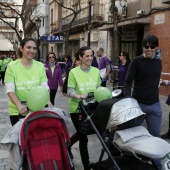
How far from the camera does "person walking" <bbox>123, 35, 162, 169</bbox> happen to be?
144 inches

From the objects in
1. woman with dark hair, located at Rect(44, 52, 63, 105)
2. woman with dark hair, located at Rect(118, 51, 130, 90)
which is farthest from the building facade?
woman with dark hair, located at Rect(44, 52, 63, 105)

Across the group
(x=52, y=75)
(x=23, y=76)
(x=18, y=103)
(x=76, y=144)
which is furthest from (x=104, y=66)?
(x=18, y=103)

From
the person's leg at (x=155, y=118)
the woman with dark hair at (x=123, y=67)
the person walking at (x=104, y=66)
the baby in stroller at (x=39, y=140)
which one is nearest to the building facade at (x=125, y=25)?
the person walking at (x=104, y=66)

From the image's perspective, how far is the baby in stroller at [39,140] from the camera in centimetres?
282

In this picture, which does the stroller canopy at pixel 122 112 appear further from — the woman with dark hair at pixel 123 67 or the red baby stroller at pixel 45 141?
the woman with dark hair at pixel 123 67

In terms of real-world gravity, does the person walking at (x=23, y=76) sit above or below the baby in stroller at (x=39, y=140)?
above

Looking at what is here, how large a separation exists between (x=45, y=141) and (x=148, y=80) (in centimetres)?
161

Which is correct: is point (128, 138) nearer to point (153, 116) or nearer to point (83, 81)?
point (153, 116)

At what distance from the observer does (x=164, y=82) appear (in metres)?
4.46

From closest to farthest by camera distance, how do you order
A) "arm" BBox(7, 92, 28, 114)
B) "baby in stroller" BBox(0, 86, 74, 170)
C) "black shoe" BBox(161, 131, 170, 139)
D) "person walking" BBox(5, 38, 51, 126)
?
"baby in stroller" BBox(0, 86, 74, 170)
"arm" BBox(7, 92, 28, 114)
"person walking" BBox(5, 38, 51, 126)
"black shoe" BBox(161, 131, 170, 139)

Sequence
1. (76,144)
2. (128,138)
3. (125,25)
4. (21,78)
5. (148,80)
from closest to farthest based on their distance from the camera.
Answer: (128,138) < (21,78) < (148,80) < (76,144) < (125,25)

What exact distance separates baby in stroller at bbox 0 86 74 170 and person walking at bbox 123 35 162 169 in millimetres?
1202

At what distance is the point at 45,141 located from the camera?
2.93 meters

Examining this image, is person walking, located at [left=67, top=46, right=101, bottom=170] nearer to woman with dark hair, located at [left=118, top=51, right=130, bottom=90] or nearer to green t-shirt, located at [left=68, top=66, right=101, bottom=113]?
green t-shirt, located at [left=68, top=66, right=101, bottom=113]
